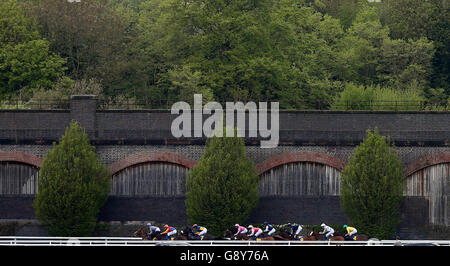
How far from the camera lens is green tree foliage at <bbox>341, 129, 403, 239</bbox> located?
3716cm

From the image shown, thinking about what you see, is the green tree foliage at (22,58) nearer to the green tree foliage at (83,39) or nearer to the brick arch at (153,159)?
the green tree foliage at (83,39)

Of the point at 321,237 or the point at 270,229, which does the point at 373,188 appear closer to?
the point at 321,237

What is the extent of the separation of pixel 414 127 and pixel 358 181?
161 inches

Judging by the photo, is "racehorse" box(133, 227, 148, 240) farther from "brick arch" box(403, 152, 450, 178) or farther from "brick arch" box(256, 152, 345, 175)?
"brick arch" box(403, 152, 450, 178)

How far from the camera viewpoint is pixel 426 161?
3878 centimetres

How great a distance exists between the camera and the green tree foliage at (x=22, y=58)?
50.1 m

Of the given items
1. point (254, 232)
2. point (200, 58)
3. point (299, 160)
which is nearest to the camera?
point (254, 232)

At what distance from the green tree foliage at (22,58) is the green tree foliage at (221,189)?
15.6 metres

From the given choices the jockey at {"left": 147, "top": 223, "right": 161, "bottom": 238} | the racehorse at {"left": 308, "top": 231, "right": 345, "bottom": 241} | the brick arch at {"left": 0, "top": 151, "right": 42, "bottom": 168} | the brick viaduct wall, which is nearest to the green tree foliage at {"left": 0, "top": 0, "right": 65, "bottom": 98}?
the brick viaduct wall

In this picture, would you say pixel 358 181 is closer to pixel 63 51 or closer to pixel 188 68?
pixel 188 68

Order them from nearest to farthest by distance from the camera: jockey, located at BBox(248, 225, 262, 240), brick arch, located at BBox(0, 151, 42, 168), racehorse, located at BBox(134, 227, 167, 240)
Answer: racehorse, located at BBox(134, 227, 167, 240), jockey, located at BBox(248, 225, 262, 240), brick arch, located at BBox(0, 151, 42, 168)

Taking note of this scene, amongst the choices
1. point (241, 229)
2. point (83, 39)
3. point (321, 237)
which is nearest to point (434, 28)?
point (83, 39)

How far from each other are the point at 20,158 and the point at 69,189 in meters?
3.26

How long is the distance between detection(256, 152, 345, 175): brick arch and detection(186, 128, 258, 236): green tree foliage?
1.72 meters
